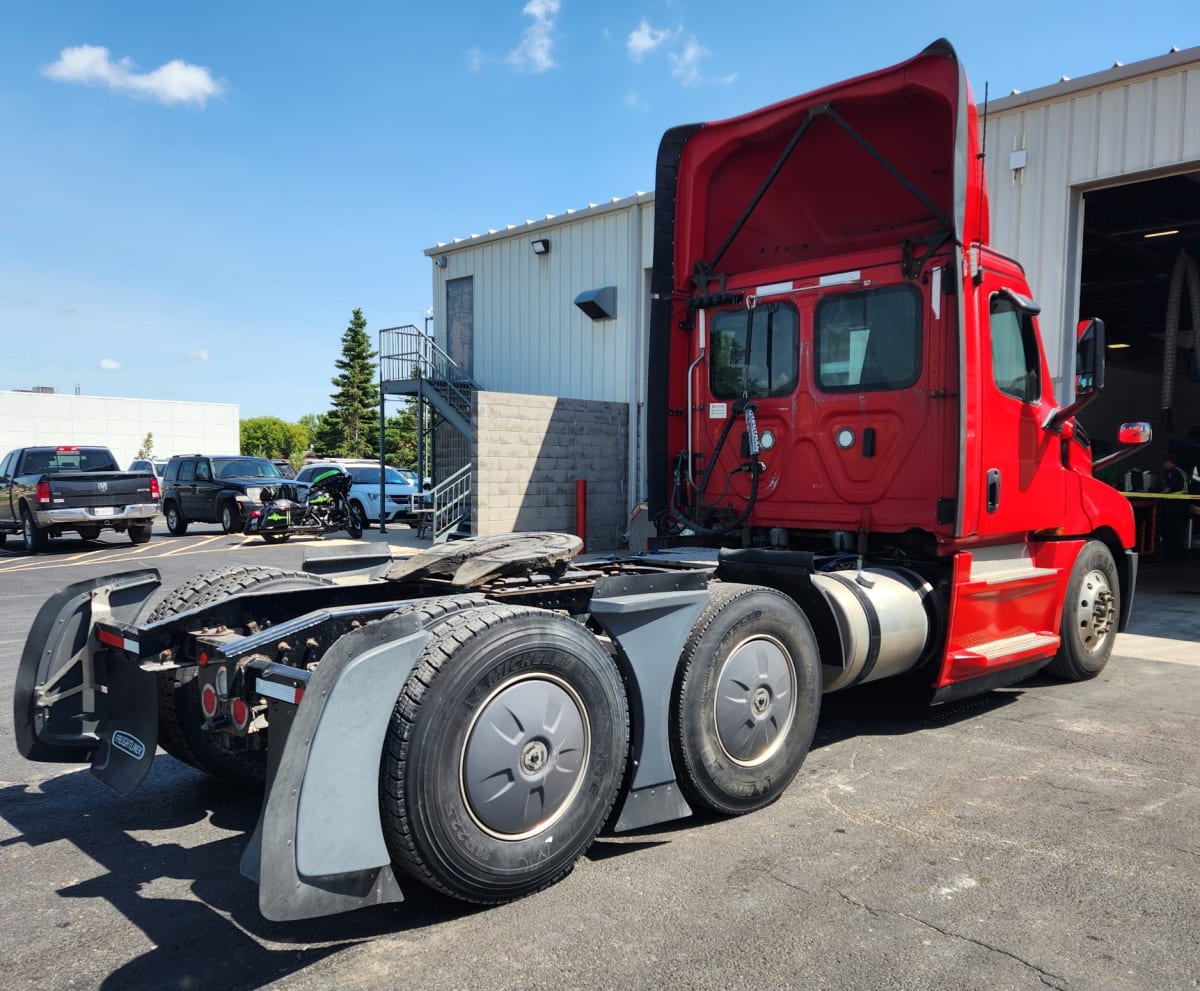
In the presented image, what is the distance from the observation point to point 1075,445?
6398 mm

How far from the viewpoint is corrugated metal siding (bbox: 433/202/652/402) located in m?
17.1

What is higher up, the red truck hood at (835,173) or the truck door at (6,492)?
the red truck hood at (835,173)

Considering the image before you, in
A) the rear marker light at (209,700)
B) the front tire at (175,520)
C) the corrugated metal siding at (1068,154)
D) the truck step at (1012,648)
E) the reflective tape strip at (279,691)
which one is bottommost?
the front tire at (175,520)

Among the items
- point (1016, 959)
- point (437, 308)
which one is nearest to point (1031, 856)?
point (1016, 959)

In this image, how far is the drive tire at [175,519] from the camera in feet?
69.2

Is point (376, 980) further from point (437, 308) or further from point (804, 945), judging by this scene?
point (437, 308)

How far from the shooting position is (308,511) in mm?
17984

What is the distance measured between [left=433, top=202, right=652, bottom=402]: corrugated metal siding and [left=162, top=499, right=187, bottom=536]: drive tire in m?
7.55

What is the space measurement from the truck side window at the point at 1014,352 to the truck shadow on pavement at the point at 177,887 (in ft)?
14.0

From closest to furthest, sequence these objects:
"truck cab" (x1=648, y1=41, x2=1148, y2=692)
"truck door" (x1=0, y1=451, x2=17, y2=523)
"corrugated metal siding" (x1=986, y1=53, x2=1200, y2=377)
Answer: "truck cab" (x1=648, y1=41, x2=1148, y2=692), "corrugated metal siding" (x1=986, y1=53, x2=1200, y2=377), "truck door" (x1=0, y1=451, x2=17, y2=523)

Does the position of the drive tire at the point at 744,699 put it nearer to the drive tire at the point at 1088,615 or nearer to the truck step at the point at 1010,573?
the truck step at the point at 1010,573

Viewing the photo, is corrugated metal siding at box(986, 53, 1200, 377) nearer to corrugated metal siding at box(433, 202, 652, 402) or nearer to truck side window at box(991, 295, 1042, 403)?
truck side window at box(991, 295, 1042, 403)

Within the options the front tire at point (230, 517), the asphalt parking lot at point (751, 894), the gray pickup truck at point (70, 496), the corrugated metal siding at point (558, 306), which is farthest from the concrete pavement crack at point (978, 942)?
the front tire at point (230, 517)

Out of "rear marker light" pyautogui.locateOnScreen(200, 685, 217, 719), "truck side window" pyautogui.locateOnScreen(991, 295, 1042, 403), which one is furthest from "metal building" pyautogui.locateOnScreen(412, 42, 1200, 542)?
"rear marker light" pyautogui.locateOnScreen(200, 685, 217, 719)
